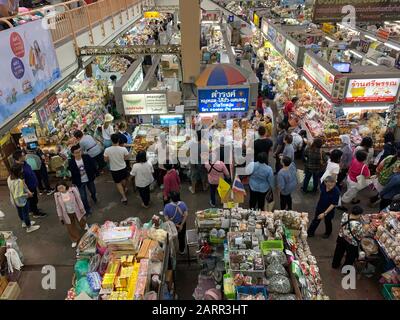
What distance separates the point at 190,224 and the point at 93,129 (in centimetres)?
560

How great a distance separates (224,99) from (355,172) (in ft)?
11.7

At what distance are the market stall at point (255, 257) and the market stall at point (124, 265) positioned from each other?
2.28 feet

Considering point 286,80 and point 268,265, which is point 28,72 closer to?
point 268,265

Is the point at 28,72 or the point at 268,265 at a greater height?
the point at 28,72

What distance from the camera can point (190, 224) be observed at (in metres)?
7.25

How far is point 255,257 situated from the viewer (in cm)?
452

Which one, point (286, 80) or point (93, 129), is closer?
point (93, 129)

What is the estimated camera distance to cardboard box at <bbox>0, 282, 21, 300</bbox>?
5.48 metres

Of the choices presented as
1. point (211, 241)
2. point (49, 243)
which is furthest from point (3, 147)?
point (211, 241)

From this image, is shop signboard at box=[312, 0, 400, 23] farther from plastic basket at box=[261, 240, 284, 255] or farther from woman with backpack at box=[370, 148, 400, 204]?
plastic basket at box=[261, 240, 284, 255]

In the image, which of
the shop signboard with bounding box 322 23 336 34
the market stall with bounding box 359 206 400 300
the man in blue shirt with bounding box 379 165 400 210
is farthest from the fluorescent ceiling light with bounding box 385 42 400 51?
the market stall with bounding box 359 206 400 300

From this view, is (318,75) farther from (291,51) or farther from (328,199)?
(328,199)

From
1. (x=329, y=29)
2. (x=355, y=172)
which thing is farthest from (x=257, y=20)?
(x=355, y=172)
